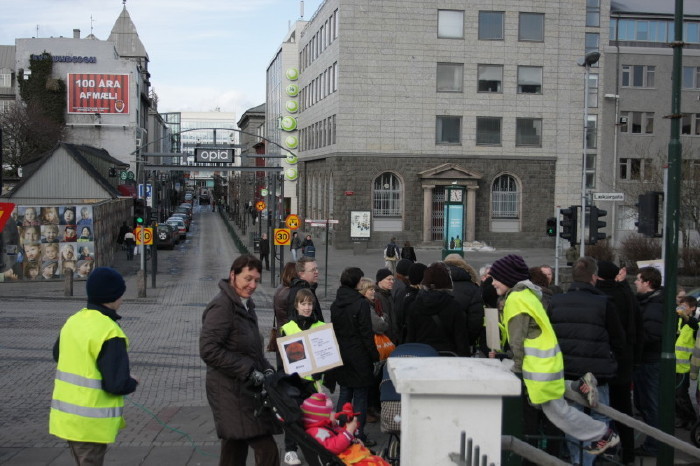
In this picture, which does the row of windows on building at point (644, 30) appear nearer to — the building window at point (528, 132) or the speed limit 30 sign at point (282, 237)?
the building window at point (528, 132)

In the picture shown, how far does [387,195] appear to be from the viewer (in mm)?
49094

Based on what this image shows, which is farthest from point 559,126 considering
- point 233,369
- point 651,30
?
point 233,369

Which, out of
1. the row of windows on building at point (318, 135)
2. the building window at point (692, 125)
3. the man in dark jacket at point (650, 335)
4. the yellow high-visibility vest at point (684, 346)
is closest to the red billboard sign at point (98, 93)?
the row of windows on building at point (318, 135)

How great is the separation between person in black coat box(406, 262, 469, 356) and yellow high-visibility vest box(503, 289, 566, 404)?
77.0 inches

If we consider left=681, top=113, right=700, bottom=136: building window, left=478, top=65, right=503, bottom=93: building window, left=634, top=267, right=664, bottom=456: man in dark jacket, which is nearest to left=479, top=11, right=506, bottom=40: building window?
left=478, top=65, right=503, bottom=93: building window

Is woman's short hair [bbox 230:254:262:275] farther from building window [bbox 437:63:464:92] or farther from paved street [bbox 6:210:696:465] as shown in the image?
building window [bbox 437:63:464:92]

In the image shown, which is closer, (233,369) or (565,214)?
(233,369)

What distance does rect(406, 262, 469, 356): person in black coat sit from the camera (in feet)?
27.7

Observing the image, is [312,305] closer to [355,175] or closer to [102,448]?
[102,448]

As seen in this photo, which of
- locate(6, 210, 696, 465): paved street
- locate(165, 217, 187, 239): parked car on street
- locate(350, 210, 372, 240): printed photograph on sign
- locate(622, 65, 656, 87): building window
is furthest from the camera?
locate(165, 217, 187, 239): parked car on street

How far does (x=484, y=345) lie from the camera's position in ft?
31.9

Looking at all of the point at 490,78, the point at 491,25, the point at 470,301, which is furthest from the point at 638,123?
the point at 470,301

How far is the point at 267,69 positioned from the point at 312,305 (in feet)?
284

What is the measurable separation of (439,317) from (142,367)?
7379 mm
